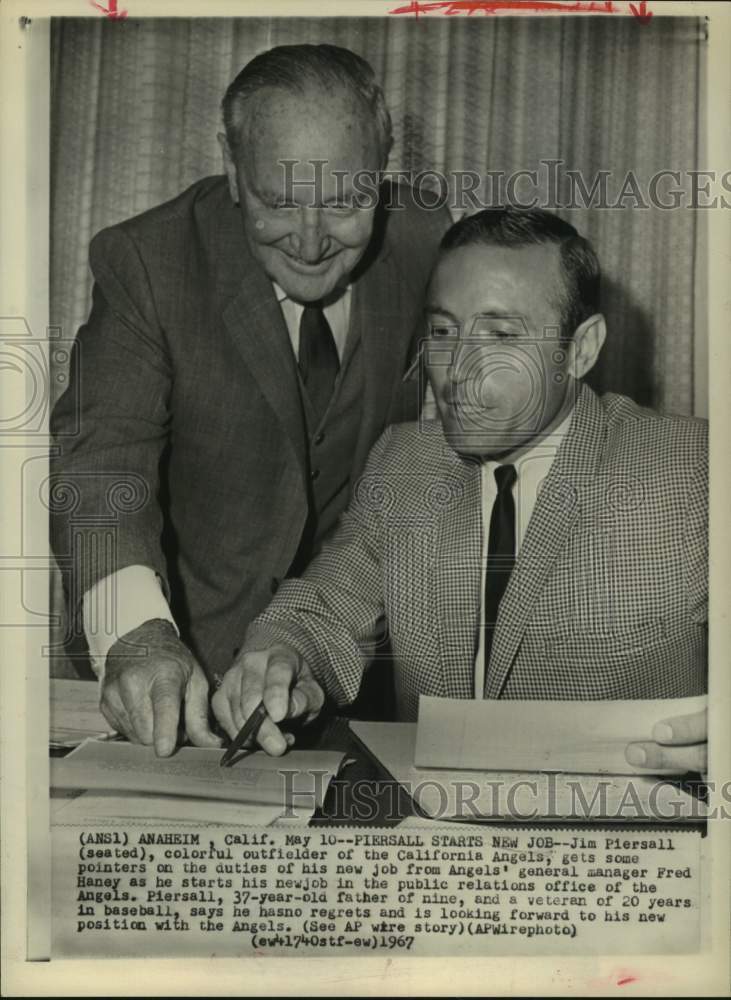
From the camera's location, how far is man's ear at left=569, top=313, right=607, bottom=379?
1.84 meters

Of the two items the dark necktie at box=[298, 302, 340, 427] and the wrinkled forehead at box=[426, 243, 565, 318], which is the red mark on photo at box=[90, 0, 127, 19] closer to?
the dark necktie at box=[298, 302, 340, 427]

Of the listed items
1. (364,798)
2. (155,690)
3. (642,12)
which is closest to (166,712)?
(155,690)

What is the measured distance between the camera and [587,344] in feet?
6.08

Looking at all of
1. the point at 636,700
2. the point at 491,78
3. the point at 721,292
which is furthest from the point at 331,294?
the point at 636,700

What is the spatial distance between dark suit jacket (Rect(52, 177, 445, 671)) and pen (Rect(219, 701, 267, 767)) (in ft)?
0.66

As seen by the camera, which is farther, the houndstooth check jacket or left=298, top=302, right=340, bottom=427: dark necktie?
left=298, top=302, right=340, bottom=427: dark necktie

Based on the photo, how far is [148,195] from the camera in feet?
6.19

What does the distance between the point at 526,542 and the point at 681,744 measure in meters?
0.39

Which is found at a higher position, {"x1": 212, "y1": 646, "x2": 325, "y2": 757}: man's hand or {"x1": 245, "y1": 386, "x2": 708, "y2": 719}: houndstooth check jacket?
{"x1": 245, "y1": 386, "x2": 708, "y2": 719}: houndstooth check jacket

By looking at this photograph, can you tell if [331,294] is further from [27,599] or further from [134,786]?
[134,786]

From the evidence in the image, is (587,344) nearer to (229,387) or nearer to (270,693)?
(229,387)

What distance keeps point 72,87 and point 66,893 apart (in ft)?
4.12

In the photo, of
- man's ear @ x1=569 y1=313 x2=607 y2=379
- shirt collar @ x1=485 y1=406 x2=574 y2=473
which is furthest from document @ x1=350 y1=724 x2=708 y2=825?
man's ear @ x1=569 y1=313 x2=607 y2=379

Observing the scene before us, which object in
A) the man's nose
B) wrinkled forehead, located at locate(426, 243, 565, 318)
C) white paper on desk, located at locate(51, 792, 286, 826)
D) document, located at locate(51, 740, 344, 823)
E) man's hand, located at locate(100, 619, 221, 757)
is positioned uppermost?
the man's nose
